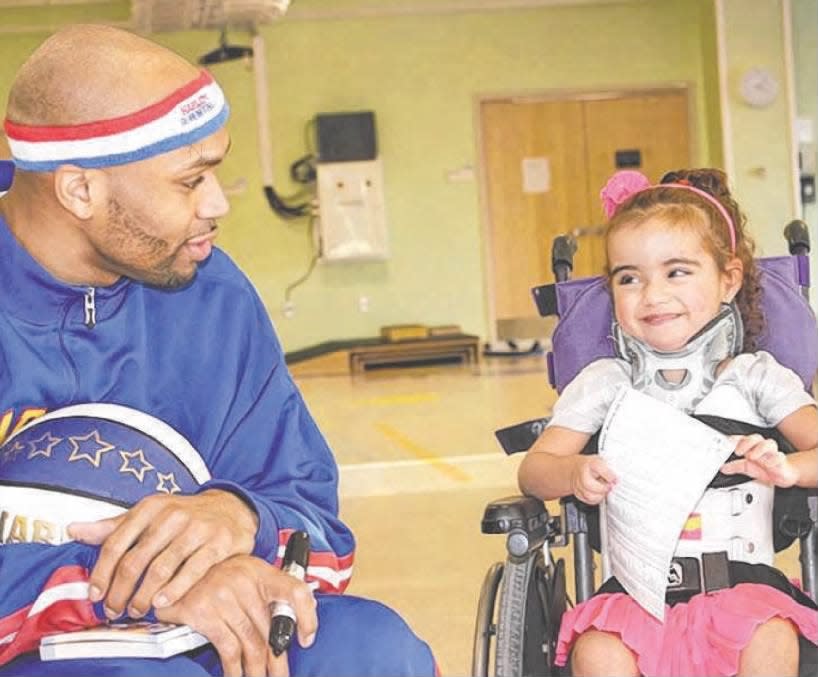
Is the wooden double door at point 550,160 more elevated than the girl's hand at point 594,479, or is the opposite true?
the wooden double door at point 550,160

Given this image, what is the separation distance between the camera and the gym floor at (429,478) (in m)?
4.41

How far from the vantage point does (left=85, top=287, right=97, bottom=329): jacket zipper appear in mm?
1695

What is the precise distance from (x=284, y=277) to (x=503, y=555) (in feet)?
26.6

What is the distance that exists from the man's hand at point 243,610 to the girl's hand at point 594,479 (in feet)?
2.49

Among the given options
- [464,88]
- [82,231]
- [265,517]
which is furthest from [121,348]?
[464,88]

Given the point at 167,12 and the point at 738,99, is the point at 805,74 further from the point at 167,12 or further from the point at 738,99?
the point at 167,12

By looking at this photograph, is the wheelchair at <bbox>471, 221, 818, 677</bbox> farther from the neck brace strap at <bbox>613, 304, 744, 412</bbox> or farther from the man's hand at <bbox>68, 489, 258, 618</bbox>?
the man's hand at <bbox>68, 489, 258, 618</bbox>

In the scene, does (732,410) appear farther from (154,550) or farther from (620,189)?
(154,550)

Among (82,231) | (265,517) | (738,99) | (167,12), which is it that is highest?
(167,12)

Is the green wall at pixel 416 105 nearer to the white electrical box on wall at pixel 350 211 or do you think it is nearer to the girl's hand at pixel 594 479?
the white electrical box on wall at pixel 350 211

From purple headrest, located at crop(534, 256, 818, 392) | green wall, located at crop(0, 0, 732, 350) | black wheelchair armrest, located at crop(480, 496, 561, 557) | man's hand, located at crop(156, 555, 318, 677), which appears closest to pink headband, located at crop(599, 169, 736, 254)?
purple headrest, located at crop(534, 256, 818, 392)

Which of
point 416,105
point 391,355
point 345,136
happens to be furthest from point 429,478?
point 416,105

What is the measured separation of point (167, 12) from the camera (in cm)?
1102

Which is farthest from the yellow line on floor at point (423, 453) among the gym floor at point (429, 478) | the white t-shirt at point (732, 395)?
the white t-shirt at point (732, 395)
